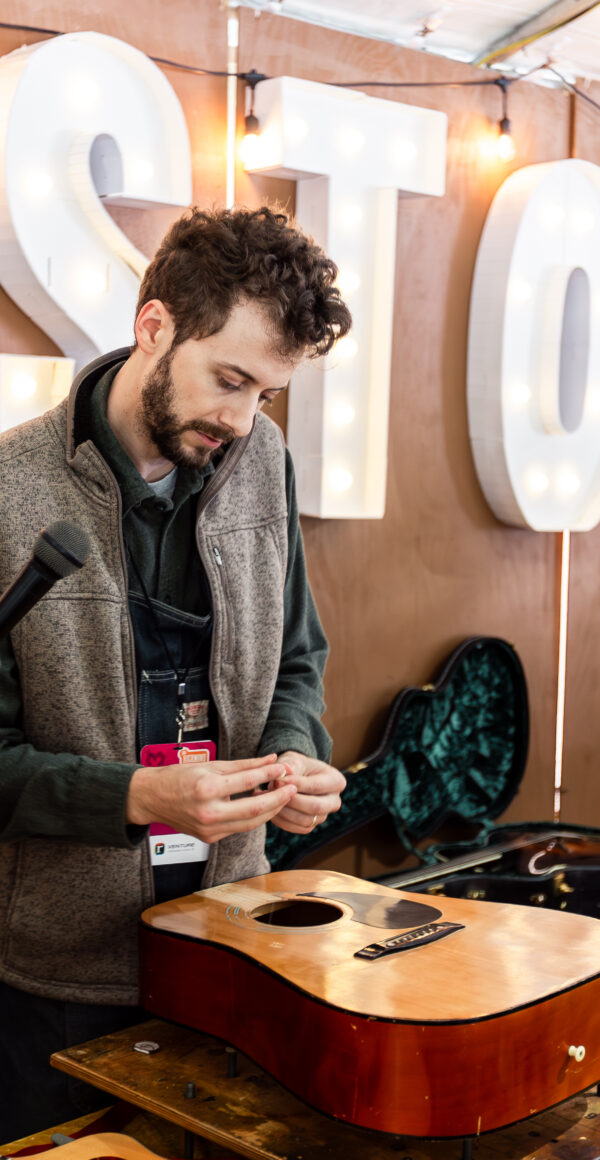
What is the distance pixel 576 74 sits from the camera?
324 centimetres

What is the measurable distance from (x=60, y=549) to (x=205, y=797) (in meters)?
0.49

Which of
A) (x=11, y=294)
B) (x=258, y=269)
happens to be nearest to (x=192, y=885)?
(x=258, y=269)

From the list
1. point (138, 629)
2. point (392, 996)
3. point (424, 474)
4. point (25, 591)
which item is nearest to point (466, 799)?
point (424, 474)

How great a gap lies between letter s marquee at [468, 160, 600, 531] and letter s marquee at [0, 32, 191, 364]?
0.97 metres

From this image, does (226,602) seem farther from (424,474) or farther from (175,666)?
(424,474)

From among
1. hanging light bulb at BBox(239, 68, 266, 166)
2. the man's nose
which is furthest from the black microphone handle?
hanging light bulb at BBox(239, 68, 266, 166)

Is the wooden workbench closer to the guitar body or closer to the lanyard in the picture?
the guitar body

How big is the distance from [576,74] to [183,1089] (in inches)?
112

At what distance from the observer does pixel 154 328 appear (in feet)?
5.10

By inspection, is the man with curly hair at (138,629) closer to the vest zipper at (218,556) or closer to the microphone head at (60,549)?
the vest zipper at (218,556)

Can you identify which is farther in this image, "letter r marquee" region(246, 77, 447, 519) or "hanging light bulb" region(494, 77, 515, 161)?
"hanging light bulb" region(494, 77, 515, 161)

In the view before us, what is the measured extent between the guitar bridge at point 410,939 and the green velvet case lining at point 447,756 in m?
1.33

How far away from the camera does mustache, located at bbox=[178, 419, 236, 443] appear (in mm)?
1518

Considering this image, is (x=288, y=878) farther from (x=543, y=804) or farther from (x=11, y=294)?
(x=543, y=804)
